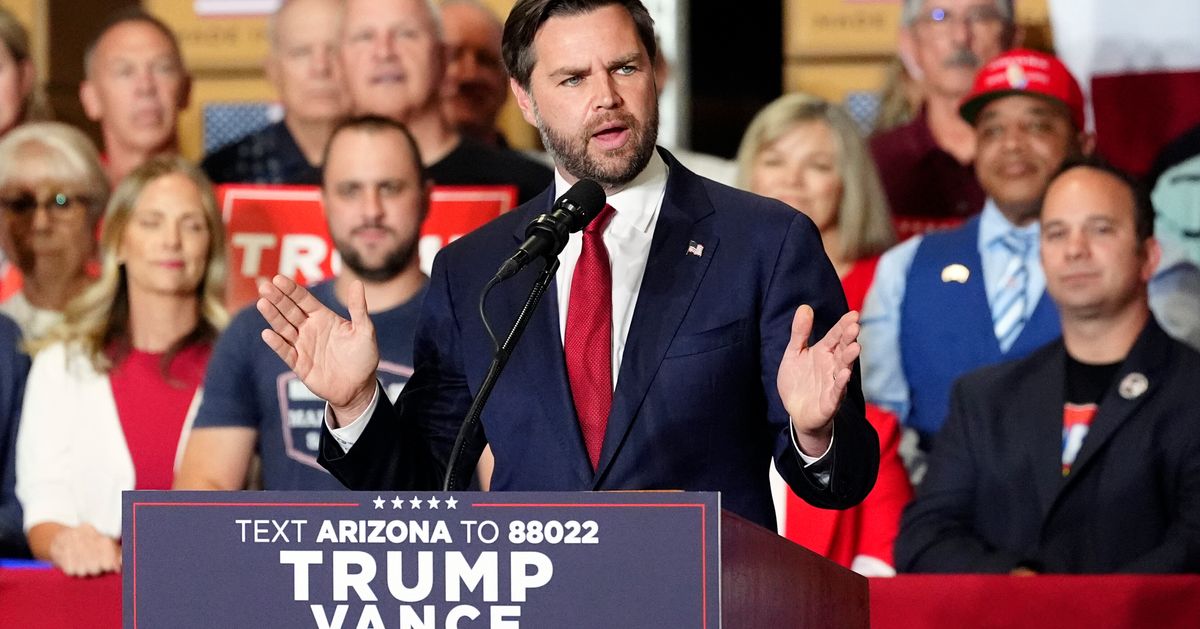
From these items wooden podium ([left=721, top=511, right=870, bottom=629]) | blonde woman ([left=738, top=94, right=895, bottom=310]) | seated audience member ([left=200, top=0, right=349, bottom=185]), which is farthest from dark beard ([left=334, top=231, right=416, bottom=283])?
wooden podium ([left=721, top=511, right=870, bottom=629])

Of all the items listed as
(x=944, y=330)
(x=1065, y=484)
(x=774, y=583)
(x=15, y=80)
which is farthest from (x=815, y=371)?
(x=15, y=80)

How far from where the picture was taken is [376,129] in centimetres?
469

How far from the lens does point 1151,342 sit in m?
3.94

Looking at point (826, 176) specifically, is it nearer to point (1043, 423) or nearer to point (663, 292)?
A: point (1043, 423)

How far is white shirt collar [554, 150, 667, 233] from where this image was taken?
252 centimetres

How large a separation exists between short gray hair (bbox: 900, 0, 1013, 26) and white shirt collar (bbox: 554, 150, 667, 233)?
256cm

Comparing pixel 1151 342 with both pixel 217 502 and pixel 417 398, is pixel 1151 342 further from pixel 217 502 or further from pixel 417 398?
pixel 217 502

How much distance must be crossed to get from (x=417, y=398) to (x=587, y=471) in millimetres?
339

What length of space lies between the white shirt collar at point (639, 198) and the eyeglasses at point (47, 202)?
9.92 feet

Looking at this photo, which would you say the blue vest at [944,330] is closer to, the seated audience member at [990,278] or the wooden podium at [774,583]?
the seated audience member at [990,278]

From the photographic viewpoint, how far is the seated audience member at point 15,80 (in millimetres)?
5395

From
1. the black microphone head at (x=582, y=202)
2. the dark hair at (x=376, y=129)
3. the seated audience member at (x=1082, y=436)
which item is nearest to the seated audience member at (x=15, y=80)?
the dark hair at (x=376, y=129)

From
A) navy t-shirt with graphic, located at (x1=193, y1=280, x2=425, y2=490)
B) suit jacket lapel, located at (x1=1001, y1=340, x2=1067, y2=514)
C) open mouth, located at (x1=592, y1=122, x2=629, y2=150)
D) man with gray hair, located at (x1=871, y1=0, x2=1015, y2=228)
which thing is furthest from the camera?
man with gray hair, located at (x1=871, y1=0, x2=1015, y2=228)

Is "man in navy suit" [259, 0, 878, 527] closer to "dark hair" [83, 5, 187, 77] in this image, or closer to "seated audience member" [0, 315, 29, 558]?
"seated audience member" [0, 315, 29, 558]
